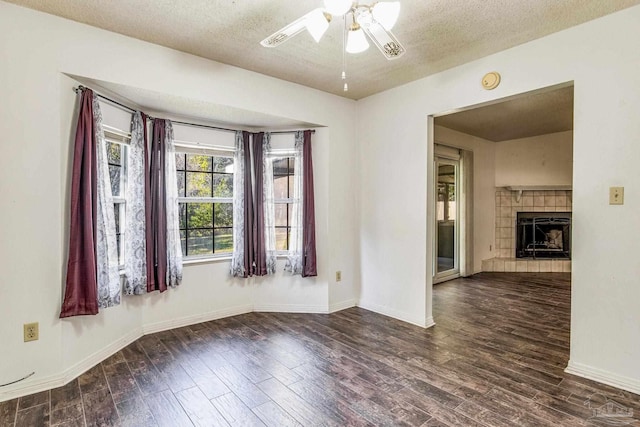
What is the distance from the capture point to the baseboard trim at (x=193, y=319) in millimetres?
3201

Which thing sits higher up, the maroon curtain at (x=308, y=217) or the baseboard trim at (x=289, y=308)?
the maroon curtain at (x=308, y=217)

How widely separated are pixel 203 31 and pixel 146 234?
179cm

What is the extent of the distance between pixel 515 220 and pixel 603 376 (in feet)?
15.3

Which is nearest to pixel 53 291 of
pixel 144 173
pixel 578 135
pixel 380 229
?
pixel 144 173

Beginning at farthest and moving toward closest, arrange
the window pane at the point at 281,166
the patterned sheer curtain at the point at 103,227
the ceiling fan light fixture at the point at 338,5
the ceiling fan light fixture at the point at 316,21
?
the window pane at the point at 281,166
the patterned sheer curtain at the point at 103,227
the ceiling fan light fixture at the point at 316,21
the ceiling fan light fixture at the point at 338,5

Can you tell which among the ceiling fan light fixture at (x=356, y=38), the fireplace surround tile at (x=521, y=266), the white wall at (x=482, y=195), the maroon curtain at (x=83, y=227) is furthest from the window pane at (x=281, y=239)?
the fireplace surround tile at (x=521, y=266)

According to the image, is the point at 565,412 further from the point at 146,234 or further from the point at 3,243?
the point at 3,243

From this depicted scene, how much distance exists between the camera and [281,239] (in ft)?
12.9

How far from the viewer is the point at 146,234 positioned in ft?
9.84

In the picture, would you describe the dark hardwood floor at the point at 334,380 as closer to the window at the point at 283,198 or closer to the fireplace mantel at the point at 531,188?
the window at the point at 283,198

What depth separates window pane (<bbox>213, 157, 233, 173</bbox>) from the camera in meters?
3.67

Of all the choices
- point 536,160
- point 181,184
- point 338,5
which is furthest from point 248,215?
point 536,160

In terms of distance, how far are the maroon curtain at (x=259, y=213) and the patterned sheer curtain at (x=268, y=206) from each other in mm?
34

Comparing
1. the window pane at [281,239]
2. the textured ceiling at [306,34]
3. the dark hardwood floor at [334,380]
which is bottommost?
the dark hardwood floor at [334,380]
